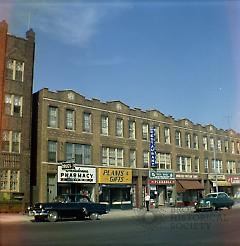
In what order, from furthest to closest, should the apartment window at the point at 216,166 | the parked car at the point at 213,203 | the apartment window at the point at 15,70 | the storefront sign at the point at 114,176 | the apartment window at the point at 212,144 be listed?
the apartment window at the point at 212,144, the apartment window at the point at 216,166, the storefront sign at the point at 114,176, the parked car at the point at 213,203, the apartment window at the point at 15,70

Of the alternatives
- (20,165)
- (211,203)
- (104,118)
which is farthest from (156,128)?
(20,165)

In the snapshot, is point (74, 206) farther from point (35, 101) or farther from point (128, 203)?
point (128, 203)

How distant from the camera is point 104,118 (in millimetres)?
43562

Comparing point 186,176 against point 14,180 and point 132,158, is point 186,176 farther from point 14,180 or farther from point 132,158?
point 14,180

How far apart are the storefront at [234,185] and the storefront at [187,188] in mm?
8364

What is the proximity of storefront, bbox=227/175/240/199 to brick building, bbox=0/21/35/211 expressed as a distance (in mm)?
34351

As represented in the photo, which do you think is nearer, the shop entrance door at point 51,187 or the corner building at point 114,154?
the shop entrance door at point 51,187

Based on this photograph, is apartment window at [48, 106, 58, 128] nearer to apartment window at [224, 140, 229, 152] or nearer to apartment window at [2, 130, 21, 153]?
apartment window at [2, 130, 21, 153]

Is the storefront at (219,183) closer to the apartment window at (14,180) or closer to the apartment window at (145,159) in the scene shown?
the apartment window at (145,159)

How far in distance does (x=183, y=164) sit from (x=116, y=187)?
42.2 ft

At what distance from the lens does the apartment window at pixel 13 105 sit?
3588 centimetres

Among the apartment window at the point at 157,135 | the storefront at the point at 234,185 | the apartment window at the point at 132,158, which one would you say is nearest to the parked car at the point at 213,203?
the apartment window at the point at 132,158

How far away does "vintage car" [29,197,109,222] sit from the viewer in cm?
2545

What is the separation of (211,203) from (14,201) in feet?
54.7
